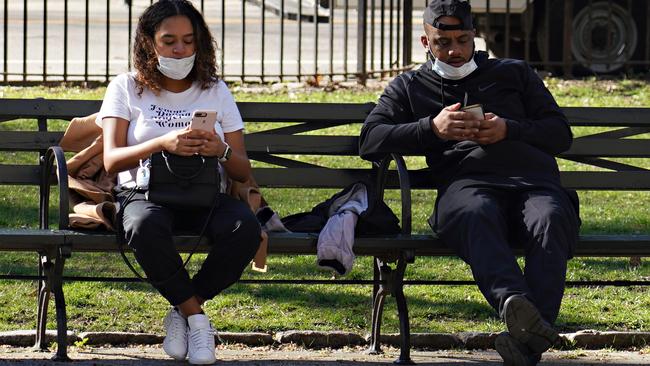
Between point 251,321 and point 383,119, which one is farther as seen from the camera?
point 251,321

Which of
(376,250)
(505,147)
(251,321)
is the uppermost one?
(505,147)

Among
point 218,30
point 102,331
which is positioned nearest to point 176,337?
point 102,331

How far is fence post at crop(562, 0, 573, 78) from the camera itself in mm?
12188

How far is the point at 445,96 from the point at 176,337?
1.44 m

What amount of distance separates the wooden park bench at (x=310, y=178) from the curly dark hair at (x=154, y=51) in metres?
0.45

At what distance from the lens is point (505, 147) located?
5.62 m

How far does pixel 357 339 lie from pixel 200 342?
92cm

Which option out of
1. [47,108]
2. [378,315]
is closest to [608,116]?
[378,315]

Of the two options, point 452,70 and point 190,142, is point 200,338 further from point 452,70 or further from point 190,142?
point 452,70

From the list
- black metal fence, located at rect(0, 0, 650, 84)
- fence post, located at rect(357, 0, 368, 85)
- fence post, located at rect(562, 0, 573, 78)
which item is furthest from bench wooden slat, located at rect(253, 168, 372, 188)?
fence post, located at rect(562, 0, 573, 78)

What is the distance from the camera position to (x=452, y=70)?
5.72 metres

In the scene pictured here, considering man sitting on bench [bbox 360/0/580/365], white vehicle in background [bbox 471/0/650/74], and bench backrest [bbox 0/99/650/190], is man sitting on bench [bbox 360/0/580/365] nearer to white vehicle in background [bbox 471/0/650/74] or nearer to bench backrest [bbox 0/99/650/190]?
bench backrest [bbox 0/99/650/190]

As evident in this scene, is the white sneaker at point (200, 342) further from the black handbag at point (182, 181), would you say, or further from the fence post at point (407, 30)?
the fence post at point (407, 30)

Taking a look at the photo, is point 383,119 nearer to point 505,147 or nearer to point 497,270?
point 505,147
